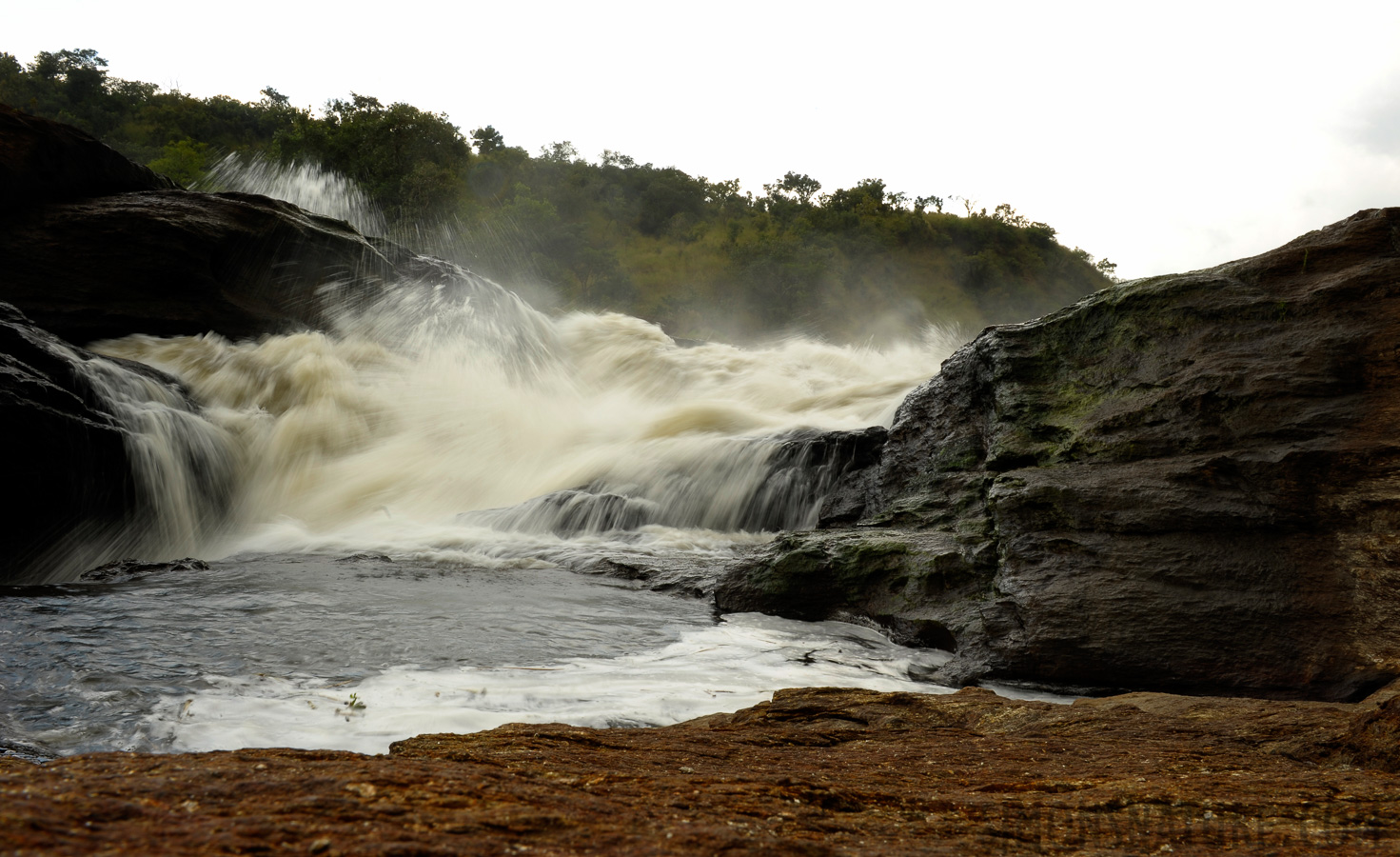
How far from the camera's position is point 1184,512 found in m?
5.07

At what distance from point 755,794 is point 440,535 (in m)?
9.29

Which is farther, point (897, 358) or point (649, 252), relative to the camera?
point (649, 252)

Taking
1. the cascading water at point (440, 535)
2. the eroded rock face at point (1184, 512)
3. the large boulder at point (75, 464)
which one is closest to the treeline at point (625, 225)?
the cascading water at point (440, 535)

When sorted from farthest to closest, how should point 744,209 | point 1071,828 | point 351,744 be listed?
point 744,209 → point 351,744 → point 1071,828

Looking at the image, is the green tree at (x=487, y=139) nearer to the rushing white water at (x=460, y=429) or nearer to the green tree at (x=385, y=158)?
the green tree at (x=385, y=158)

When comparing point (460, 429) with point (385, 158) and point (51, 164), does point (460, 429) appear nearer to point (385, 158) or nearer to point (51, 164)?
point (51, 164)

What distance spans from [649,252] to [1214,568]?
45.9 meters

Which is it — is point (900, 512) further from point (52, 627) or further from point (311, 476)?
point (311, 476)

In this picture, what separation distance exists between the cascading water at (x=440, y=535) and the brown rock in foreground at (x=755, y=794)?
5.32ft

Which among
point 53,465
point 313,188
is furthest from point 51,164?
point 313,188

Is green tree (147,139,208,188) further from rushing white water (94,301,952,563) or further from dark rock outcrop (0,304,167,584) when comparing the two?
dark rock outcrop (0,304,167,584)

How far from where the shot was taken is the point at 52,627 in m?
4.88

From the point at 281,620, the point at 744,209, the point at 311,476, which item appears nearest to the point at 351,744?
the point at 281,620

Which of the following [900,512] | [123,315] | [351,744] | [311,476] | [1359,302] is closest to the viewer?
[351,744]
